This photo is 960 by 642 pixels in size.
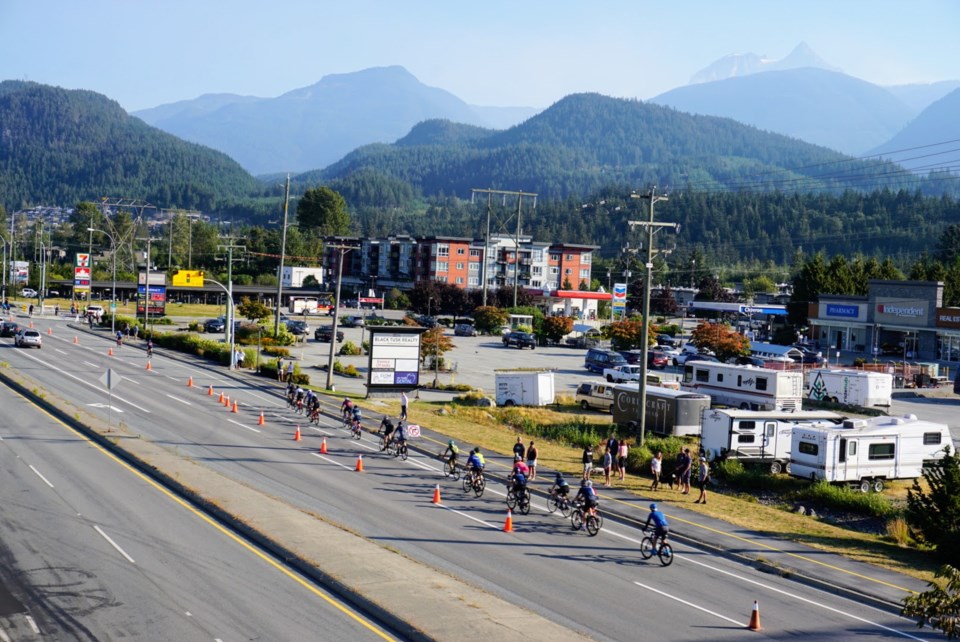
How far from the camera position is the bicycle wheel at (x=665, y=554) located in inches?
941

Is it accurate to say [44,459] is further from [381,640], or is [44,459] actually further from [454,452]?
[381,640]

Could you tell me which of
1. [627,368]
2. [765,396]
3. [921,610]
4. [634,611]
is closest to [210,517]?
[634,611]

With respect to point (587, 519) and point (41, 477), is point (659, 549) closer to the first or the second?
point (587, 519)

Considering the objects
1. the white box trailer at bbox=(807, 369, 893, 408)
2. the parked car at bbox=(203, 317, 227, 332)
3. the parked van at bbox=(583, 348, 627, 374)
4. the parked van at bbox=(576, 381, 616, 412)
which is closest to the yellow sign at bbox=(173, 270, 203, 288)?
the parked car at bbox=(203, 317, 227, 332)

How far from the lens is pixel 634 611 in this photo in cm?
1977

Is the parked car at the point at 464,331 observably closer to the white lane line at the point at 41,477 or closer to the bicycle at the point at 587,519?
the white lane line at the point at 41,477

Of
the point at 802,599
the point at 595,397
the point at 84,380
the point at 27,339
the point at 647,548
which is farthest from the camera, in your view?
the point at 27,339

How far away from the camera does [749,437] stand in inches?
1529

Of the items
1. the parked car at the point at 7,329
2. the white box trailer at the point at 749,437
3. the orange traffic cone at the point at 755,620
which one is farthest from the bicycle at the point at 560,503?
the parked car at the point at 7,329

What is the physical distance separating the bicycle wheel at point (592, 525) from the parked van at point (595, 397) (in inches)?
1050

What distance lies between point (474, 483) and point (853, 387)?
3298 centimetres

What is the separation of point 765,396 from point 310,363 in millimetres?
35258

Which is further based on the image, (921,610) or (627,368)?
(627,368)

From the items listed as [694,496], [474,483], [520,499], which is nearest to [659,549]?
[520,499]
